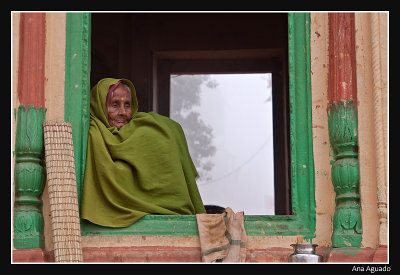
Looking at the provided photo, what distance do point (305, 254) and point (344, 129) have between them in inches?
30.0

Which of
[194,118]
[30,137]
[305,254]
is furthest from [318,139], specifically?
[194,118]

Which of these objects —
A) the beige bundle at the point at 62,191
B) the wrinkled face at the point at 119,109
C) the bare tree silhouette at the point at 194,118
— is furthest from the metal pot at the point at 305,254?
the bare tree silhouette at the point at 194,118

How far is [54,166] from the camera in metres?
4.91

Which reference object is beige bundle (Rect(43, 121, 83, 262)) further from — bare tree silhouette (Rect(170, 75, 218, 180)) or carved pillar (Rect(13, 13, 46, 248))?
bare tree silhouette (Rect(170, 75, 218, 180))

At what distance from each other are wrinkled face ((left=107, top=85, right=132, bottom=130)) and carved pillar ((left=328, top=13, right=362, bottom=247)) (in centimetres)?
147

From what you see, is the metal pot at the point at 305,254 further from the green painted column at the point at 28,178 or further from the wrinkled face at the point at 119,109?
the wrinkled face at the point at 119,109

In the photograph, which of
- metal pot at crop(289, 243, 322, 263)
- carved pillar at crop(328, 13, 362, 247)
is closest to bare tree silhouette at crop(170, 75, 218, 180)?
carved pillar at crop(328, 13, 362, 247)

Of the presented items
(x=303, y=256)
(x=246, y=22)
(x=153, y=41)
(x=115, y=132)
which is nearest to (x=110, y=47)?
(x=153, y=41)

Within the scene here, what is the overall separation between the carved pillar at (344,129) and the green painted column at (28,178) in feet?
5.24

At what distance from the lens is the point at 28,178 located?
493 centimetres

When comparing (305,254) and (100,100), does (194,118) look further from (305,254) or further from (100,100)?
(305,254)

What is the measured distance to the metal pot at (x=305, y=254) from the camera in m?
4.55

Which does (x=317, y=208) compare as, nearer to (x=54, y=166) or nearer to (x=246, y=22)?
(x=54, y=166)

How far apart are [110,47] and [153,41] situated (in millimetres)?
668
